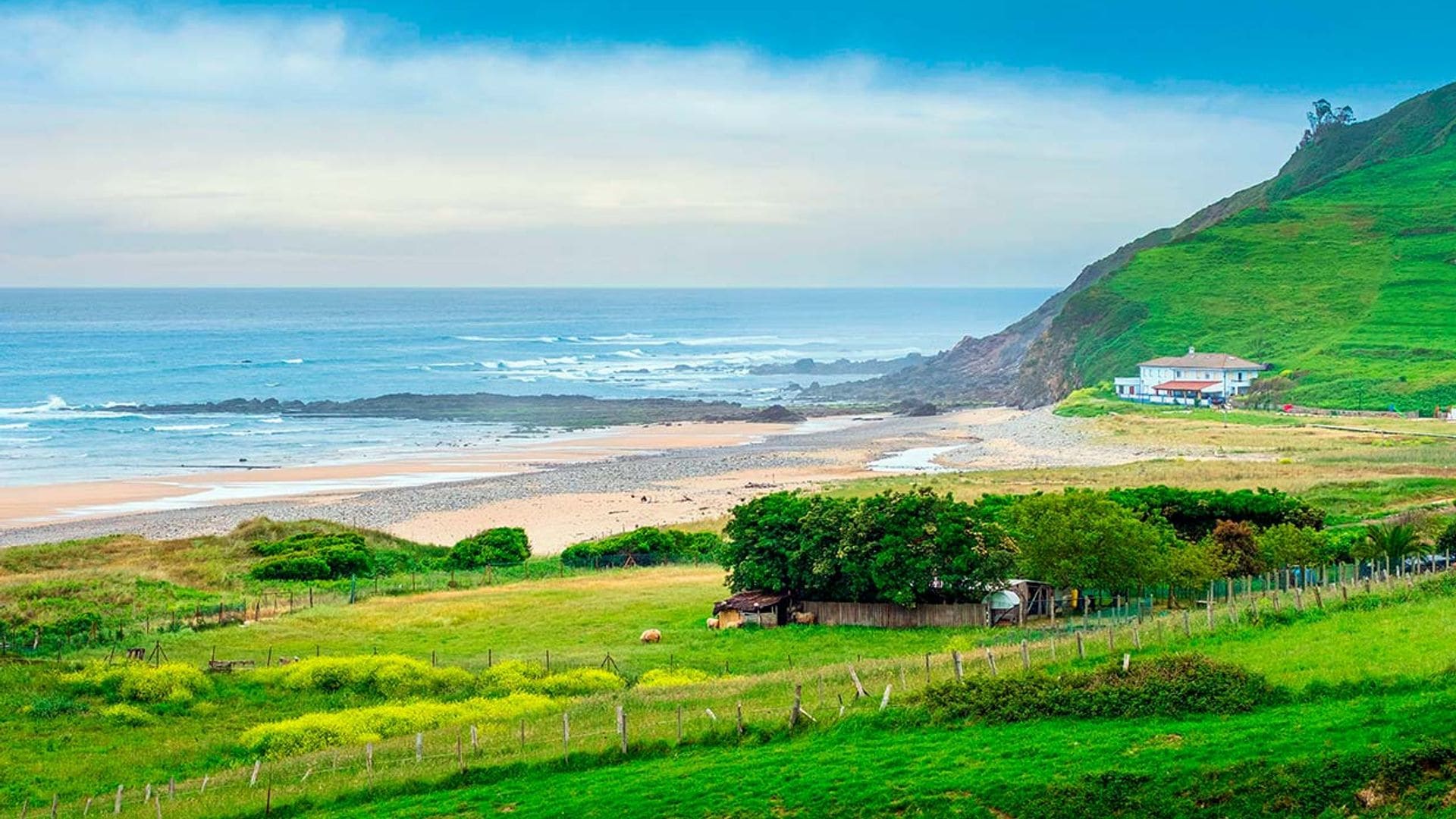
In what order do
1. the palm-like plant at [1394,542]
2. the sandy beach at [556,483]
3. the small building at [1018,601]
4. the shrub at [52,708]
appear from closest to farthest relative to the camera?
the shrub at [52,708], the palm-like plant at [1394,542], the small building at [1018,601], the sandy beach at [556,483]

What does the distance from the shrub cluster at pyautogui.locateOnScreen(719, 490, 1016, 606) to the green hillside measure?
9513 cm

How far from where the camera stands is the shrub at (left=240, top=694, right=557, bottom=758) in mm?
29831

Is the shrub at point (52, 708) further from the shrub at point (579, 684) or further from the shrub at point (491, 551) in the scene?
the shrub at point (491, 551)

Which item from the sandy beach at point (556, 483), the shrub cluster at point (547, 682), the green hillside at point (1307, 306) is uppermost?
the green hillside at point (1307, 306)

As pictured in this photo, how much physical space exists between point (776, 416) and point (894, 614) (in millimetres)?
94868

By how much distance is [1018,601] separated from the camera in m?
42.1

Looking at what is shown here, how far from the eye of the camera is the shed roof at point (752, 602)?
43188 millimetres

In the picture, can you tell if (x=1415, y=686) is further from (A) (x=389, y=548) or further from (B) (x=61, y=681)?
(A) (x=389, y=548)

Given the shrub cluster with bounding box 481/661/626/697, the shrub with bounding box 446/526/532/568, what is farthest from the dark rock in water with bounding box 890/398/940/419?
the shrub cluster with bounding box 481/661/626/697

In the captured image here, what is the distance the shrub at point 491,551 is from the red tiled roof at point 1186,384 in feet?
317

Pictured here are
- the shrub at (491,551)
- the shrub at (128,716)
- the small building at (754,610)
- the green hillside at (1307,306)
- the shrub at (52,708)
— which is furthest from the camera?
the green hillside at (1307,306)

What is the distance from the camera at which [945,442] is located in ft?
373

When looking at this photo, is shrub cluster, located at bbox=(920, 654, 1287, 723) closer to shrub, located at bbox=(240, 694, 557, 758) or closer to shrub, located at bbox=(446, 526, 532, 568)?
shrub, located at bbox=(240, 694, 557, 758)

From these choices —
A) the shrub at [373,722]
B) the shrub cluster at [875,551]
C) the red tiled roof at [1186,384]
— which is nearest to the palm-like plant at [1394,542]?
the shrub cluster at [875,551]
